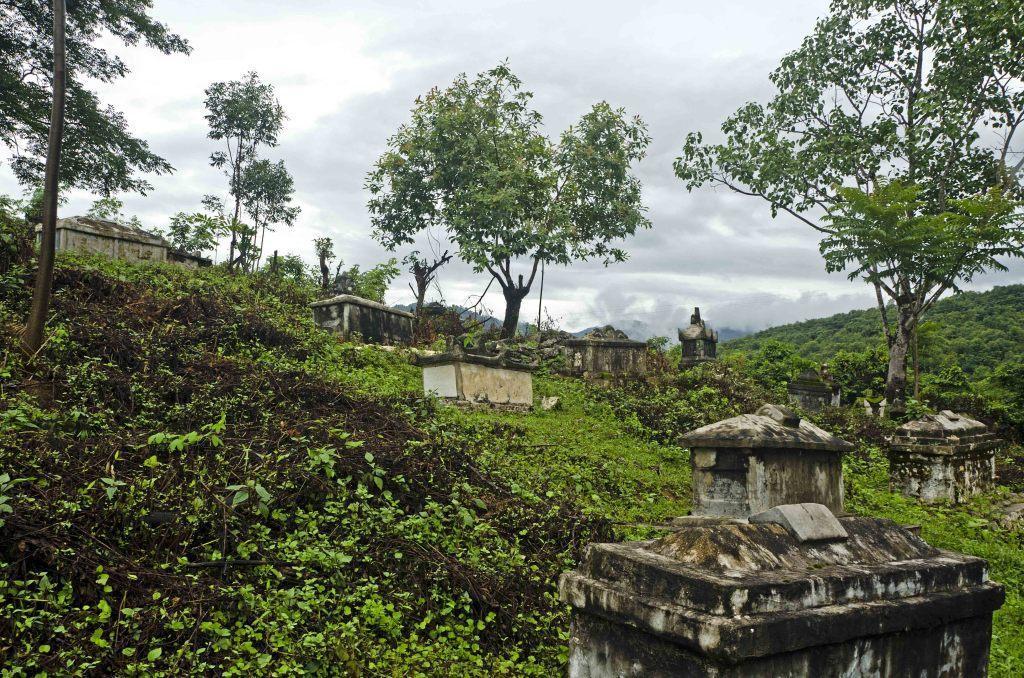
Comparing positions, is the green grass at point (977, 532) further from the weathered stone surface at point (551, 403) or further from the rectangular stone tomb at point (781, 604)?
the weathered stone surface at point (551, 403)

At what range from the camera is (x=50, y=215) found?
8.02 metres

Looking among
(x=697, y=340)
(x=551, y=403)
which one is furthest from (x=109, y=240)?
(x=697, y=340)

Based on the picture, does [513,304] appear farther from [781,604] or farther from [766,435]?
[781,604]

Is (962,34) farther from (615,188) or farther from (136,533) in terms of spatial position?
(136,533)

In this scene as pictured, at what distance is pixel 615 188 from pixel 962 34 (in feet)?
35.5

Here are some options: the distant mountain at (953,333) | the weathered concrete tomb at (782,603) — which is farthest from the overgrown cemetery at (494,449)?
the distant mountain at (953,333)

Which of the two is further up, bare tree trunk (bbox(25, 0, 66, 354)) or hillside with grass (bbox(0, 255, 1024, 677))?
bare tree trunk (bbox(25, 0, 66, 354))

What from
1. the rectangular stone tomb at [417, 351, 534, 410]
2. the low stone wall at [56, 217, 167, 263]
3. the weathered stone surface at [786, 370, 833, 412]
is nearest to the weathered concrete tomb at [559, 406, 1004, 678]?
the rectangular stone tomb at [417, 351, 534, 410]

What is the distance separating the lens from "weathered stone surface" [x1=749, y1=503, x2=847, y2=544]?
2.64 metres

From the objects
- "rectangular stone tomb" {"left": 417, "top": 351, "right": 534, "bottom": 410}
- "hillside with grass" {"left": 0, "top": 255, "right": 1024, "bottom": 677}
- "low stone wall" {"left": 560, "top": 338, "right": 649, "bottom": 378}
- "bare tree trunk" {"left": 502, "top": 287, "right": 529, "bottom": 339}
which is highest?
"bare tree trunk" {"left": 502, "top": 287, "right": 529, "bottom": 339}

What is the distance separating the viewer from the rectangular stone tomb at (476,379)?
37.9ft

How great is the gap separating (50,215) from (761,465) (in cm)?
835

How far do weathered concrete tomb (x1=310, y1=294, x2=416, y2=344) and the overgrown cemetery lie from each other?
0.09m

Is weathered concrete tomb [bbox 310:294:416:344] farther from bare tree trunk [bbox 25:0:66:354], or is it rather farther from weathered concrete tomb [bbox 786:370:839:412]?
weathered concrete tomb [bbox 786:370:839:412]
